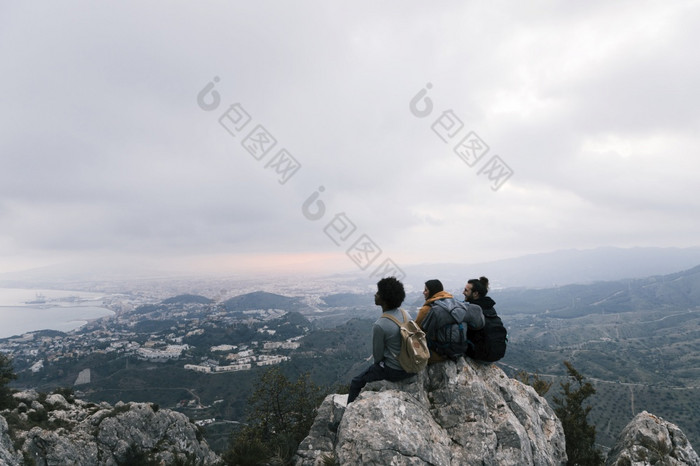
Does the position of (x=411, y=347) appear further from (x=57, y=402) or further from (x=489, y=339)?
(x=57, y=402)

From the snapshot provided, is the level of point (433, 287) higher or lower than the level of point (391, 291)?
lower

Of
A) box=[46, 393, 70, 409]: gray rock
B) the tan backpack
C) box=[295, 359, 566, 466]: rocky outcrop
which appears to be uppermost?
the tan backpack

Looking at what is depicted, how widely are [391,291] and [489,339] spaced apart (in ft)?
11.7

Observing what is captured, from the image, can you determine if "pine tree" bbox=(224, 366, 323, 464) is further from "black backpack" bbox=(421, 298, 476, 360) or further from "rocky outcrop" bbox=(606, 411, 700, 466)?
"rocky outcrop" bbox=(606, 411, 700, 466)

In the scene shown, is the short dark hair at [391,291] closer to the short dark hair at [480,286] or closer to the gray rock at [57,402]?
the short dark hair at [480,286]

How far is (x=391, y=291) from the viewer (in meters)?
7.10

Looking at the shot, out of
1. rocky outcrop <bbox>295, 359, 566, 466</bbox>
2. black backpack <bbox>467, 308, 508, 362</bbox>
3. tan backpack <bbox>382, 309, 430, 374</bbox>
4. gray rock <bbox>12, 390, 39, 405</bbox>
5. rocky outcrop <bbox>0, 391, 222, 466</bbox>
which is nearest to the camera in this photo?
rocky outcrop <bbox>295, 359, 566, 466</bbox>

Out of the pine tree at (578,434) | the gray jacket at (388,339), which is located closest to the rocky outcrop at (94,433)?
the gray jacket at (388,339)

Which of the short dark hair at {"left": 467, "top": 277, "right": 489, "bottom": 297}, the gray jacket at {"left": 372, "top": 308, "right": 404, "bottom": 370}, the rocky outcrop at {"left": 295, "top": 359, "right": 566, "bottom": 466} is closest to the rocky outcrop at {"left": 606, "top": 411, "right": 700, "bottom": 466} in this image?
the rocky outcrop at {"left": 295, "top": 359, "right": 566, "bottom": 466}

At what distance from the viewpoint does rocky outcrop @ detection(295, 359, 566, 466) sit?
5.91m

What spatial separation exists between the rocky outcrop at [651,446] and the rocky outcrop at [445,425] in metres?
1.68

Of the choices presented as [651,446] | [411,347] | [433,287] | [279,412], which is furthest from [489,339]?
[279,412]

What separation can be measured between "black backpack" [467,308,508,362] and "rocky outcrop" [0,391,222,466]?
15676mm

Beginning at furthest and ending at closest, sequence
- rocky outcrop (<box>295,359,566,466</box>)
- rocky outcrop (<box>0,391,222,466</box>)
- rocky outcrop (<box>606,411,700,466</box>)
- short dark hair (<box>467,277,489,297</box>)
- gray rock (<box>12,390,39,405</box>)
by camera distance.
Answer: gray rock (<box>12,390,39,405</box>) → rocky outcrop (<box>0,391,222,466</box>) → short dark hair (<box>467,277,489,297</box>) → rocky outcrop (<box>606,411,700,466</box>) → rocky outcrop (<box>295,359,566,466</box>)
